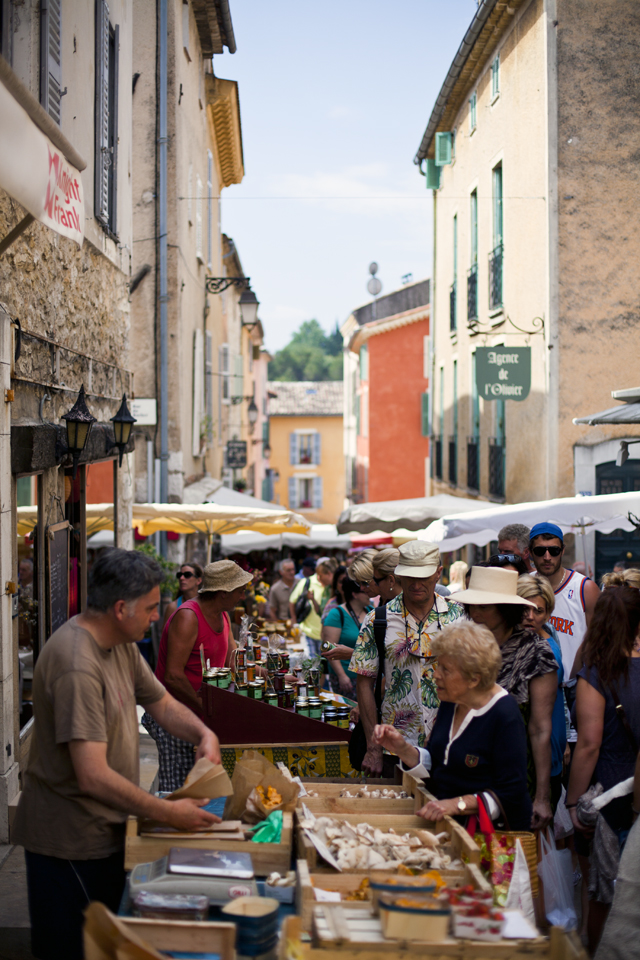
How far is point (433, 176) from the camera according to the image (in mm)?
23703

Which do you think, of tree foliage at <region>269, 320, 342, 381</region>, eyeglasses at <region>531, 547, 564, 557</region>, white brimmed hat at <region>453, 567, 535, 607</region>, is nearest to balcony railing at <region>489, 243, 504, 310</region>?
eyeglasses at <region>531, 547, 564, 557</region>

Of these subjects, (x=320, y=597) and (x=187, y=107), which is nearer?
(x=320, y=597)

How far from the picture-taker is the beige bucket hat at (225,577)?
16.4 feet

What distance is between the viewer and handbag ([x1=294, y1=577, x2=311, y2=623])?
1130 cm

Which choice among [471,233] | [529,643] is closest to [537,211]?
[471,233]

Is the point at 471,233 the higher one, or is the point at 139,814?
the point at 471,233

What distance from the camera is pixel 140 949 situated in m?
2.48

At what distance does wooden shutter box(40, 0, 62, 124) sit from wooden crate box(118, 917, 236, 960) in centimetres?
543

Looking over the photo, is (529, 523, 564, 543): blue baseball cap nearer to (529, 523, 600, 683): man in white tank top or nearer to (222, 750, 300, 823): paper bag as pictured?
(529, 523, 600, 683): man in white tank top

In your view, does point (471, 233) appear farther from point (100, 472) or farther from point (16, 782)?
point (16, 782)

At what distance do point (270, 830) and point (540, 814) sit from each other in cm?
129

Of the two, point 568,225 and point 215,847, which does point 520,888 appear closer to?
point 215,847

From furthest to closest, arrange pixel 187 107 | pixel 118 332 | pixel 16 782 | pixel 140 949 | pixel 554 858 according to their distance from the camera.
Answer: pixel 187 107 → pixel 118 332 → pixel 16 782 → pixel 554 858 → pixel 140 949

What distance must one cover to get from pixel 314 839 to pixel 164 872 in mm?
501
